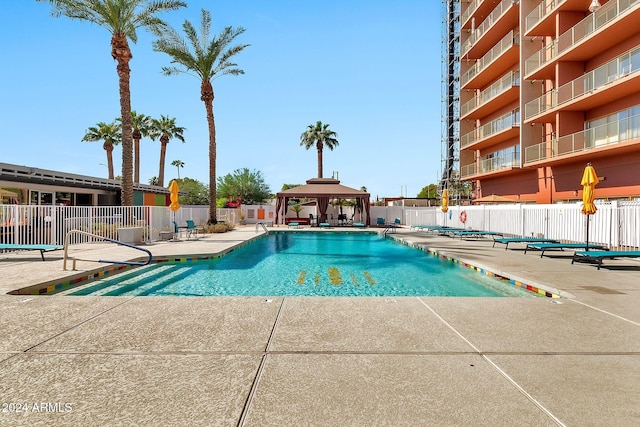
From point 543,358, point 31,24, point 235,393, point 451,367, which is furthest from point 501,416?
point 31,24

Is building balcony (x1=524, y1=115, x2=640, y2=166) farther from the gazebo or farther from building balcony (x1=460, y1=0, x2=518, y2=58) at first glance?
the gazebo

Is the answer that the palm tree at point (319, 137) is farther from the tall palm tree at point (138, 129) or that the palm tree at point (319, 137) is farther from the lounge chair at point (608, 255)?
the lounge chair at point (608, 255)

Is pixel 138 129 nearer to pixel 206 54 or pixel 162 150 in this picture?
pixel 162 150

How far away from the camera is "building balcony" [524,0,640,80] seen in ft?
54.2

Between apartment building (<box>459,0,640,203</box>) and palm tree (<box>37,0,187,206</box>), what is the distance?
67.3 ft

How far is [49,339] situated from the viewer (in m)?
4.13

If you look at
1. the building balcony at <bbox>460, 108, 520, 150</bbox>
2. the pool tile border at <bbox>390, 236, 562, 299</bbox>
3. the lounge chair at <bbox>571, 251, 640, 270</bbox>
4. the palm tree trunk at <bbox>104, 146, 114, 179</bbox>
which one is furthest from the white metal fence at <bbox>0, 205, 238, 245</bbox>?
the palm tree trunk at <bbox>104, 146, 114, 179</bbox>

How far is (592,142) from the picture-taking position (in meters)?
19.1

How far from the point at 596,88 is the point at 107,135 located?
43878mm

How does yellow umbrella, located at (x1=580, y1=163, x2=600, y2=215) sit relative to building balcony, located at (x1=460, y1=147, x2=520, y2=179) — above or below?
below

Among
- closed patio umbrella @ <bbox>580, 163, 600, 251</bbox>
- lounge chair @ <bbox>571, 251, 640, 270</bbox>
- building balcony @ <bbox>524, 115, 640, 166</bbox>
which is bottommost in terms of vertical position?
lounge chair @ <bbox>571, 251, 640, 270</bbox>

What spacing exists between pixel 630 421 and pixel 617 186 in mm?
19656

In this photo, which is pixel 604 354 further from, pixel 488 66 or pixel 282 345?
pixel 488 66

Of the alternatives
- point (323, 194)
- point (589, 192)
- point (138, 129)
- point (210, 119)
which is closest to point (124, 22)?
point (210, 119)
